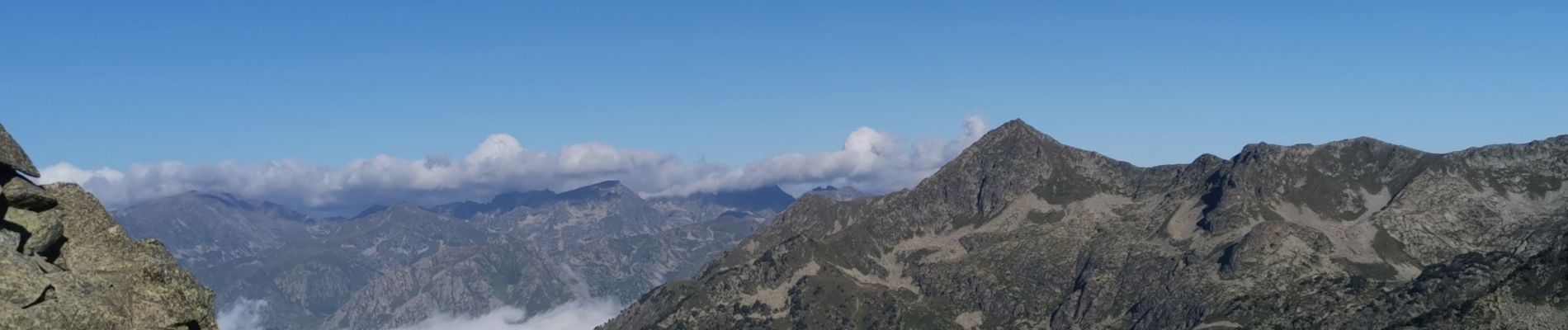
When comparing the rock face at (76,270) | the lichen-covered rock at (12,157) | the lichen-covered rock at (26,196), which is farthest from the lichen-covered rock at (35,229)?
the lichen-covered rock at (12,157)

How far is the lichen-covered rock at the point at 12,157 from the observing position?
255ft

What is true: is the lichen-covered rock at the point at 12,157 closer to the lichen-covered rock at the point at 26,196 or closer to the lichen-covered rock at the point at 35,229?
the lichen-covered rock at the point at 26,196

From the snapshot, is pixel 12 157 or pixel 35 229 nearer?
pixel 35 229

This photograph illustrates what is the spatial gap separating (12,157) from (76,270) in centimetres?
931

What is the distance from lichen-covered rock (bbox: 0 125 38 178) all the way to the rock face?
0.06 metres

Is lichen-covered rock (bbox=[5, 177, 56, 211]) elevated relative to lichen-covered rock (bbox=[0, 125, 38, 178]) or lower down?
lower down

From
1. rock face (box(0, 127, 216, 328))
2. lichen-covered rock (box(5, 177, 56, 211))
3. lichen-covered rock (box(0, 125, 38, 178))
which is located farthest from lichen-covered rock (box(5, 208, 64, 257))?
lichen-covered rock (box(0, 125, 38, 178))

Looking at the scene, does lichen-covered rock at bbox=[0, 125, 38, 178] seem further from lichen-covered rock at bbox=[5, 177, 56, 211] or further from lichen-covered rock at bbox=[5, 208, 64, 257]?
lichen-covered rock at bbox=[5, 208, 64, 257]

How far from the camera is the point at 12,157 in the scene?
7850cm

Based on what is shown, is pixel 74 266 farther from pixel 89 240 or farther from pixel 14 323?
pixel 14 323

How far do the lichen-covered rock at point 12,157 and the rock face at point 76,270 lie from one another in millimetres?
64

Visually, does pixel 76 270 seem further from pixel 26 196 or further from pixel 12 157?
pixel 12 157

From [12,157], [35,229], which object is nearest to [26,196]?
[35,229]

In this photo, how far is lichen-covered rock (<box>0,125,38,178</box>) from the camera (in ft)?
255
